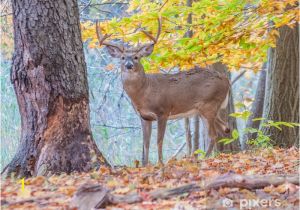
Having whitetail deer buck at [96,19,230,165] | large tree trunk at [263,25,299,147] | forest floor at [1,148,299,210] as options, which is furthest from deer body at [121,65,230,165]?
forest floor at [1,148,299,210]

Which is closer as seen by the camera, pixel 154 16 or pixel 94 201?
pixel 94 201

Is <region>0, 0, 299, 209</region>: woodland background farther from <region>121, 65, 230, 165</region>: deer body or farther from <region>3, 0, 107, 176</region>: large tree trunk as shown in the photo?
<region>121, 65, 230, 165</region>: deer body

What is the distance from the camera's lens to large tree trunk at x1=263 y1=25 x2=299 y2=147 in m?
8.66

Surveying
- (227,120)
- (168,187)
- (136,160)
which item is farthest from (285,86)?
(168,187)

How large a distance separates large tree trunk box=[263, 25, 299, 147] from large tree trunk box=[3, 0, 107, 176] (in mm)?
3331

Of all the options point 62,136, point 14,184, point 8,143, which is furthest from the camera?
point 8,143

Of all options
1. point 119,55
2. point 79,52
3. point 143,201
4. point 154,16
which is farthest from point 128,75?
point 143,201

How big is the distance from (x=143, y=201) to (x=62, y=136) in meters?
2.17

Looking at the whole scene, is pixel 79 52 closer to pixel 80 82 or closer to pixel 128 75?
pixel 80 82

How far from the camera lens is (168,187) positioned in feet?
15.1

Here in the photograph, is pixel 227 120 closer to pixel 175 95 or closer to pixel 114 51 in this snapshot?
pixel 175 95

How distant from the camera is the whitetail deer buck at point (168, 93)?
859 centimetres

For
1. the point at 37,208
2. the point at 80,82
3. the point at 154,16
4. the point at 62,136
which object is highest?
the point at 154,16

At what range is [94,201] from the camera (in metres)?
4.09
